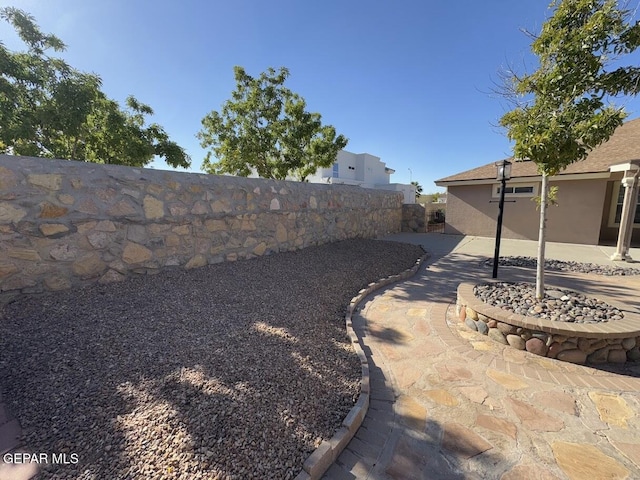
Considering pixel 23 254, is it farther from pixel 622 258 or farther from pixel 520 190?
pixel 520 190

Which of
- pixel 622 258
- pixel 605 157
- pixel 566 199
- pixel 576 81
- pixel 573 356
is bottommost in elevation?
pixel 573 356

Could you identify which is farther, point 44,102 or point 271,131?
point 271,131

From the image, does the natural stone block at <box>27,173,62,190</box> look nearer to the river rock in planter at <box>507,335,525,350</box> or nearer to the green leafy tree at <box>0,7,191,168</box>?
the river rock in planter at <box>507,335,525,350</box>

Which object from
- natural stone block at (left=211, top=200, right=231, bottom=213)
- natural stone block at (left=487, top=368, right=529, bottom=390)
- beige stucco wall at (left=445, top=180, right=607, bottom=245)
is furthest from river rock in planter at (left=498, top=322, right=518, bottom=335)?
beige stucco wall at (left=445, top=180, right=607, bottom=245)

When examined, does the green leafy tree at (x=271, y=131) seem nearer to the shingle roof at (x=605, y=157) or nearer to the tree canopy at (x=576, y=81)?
the shingle roof at (x=605, y=157)

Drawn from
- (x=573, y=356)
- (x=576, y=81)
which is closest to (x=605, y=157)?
(x=576, y=81)

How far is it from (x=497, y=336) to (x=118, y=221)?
189 inches

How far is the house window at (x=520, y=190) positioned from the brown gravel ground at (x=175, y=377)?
397 inches

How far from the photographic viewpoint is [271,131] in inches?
500

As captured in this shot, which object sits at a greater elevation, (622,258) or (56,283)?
(56,283)

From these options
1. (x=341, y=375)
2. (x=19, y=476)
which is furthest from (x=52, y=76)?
(x=341, y=375)

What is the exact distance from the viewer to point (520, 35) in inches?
141

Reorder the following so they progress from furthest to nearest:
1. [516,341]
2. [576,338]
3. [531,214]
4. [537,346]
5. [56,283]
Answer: [531,214] → [56,283] → [516,341] → [537,346] → [576,338]

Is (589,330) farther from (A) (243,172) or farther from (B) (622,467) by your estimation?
(A) (243,172)
